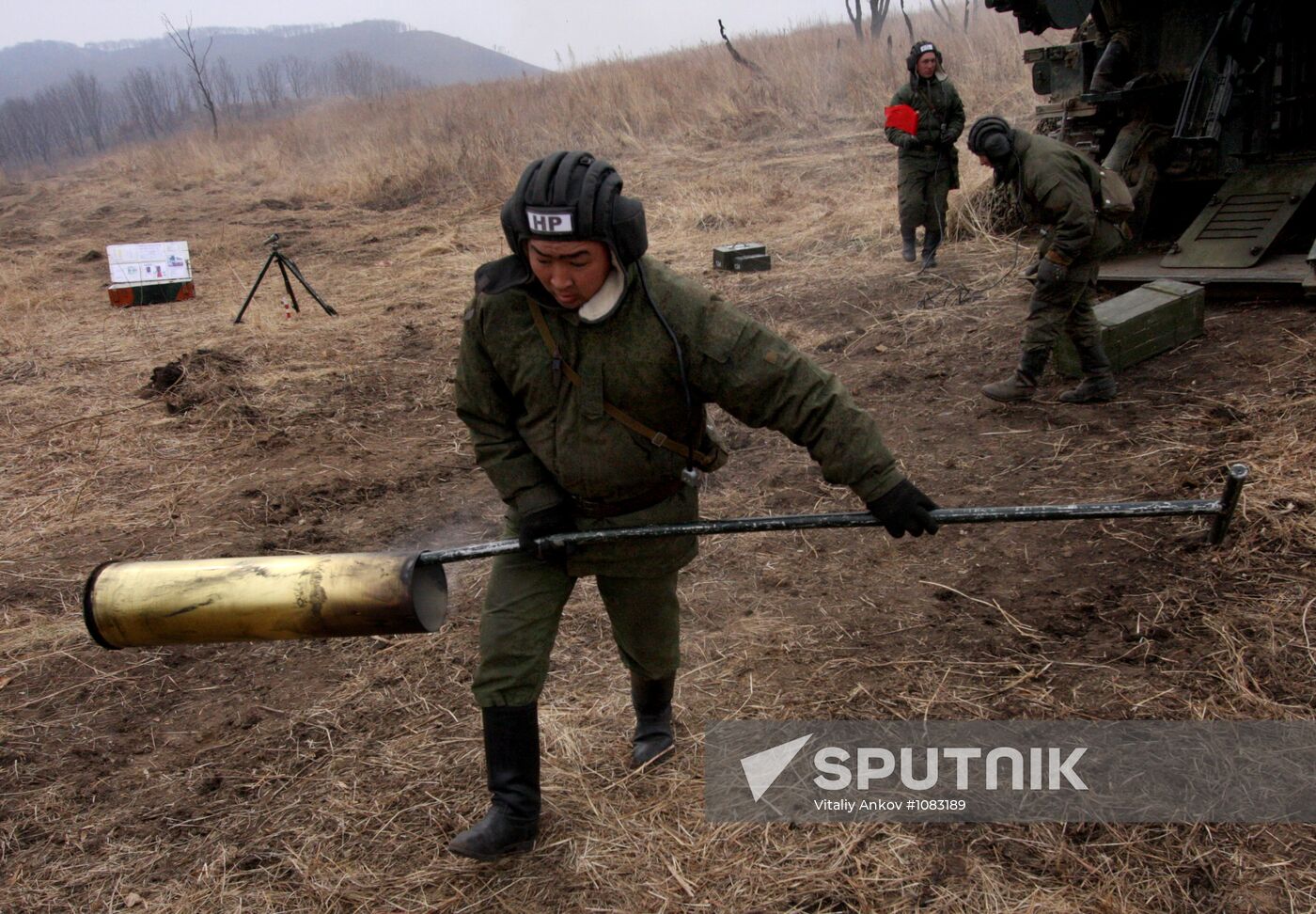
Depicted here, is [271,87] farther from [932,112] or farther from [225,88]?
[932,112]

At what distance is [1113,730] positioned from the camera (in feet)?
9.58

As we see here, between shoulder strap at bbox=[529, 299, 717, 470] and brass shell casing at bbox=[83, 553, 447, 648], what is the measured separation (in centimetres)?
64

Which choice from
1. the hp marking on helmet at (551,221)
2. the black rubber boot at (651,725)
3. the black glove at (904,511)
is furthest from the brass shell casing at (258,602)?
the black glove at (904,511)

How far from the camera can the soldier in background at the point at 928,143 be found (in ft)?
27.7

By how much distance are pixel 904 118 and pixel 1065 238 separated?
377 centimetres

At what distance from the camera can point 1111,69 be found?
7602 millimetres

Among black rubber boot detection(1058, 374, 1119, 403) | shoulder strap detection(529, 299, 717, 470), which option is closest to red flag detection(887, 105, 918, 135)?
black rubber boot detection(1058, 374, 1119, 403)

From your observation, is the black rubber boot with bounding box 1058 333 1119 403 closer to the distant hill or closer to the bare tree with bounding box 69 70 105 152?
the bare tree with bounding box 69 70 105 152

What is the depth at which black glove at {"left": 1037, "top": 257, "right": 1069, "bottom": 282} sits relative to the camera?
16.8 ft

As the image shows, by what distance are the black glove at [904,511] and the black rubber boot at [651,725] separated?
0.93 m

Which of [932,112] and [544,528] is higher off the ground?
[932,112]

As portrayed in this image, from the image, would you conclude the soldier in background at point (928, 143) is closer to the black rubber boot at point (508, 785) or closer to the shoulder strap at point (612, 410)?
the shoulder strap at point (612, 410)

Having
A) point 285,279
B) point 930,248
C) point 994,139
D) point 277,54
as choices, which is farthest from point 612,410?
point 277,54

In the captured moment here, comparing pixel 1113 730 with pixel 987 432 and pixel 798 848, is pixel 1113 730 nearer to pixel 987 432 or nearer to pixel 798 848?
pixel 798 848
